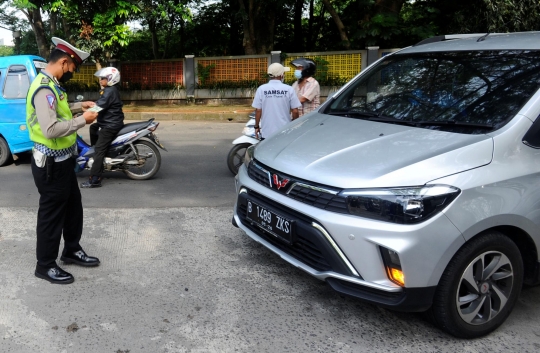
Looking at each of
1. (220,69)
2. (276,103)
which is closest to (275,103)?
(276,103)

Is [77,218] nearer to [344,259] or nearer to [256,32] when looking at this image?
[344,259]

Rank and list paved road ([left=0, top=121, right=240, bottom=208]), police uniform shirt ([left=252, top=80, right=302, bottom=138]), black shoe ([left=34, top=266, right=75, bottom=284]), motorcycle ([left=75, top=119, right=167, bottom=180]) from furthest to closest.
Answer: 1. motorcycle ([left=75, top=119, right=167, bottom=180])
2. police uniform shirt ([left=252, top=80, right=302, bottom=138])
3. paved road ([left=0, top=121, right=240, bottom=208])
4. black shoe ([left=34, top=266, right=75, bottom=284])

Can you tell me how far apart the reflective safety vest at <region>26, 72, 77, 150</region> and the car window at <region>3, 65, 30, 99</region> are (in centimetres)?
454

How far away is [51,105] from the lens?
3617 millimetres

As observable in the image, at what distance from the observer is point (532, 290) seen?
3.93m

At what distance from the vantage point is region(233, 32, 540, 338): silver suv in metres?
2.92

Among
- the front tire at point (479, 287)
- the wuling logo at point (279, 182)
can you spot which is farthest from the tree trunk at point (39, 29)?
the front tire at point (479, 287)

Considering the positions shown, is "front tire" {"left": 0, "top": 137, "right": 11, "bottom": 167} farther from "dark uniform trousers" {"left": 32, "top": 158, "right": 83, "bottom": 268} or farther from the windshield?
the windshield

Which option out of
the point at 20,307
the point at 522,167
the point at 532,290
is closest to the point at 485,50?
the point at 522,167

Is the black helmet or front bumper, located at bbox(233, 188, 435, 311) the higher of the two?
the black helmet

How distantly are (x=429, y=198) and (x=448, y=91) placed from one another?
127cm

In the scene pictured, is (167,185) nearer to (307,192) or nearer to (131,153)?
(131,153)

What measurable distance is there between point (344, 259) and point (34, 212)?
3.96 metres

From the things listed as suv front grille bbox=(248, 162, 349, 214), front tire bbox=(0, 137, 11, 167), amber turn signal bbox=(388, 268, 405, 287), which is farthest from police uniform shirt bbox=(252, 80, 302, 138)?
front tire bbox=(0, 137, 11, 167)
